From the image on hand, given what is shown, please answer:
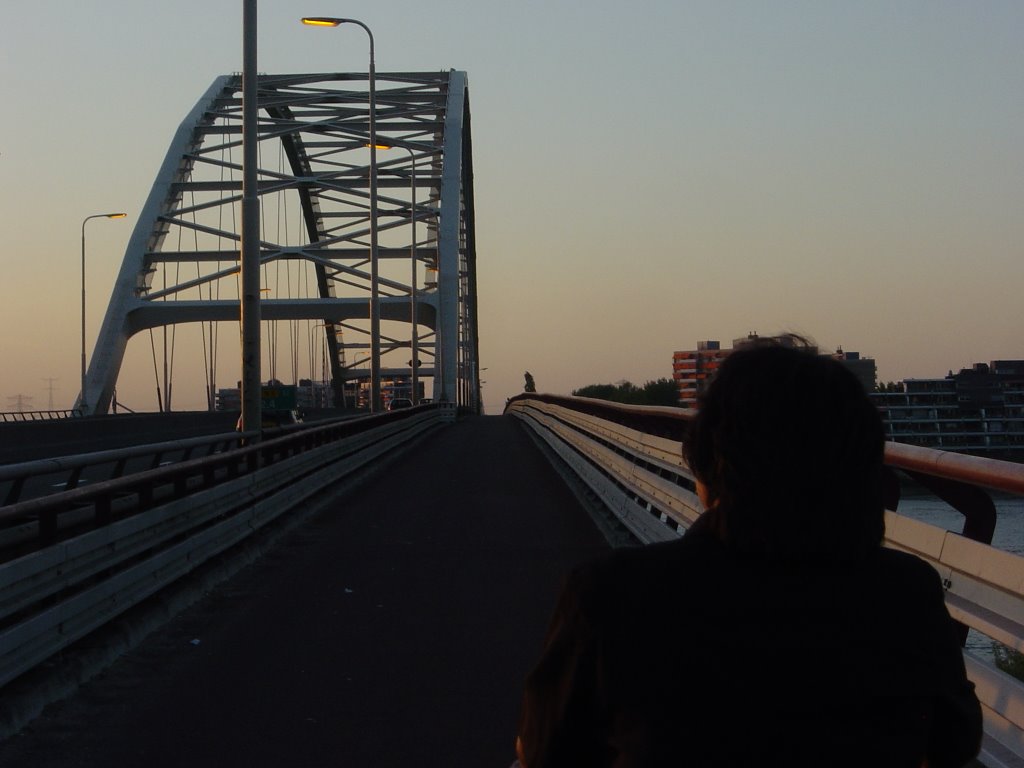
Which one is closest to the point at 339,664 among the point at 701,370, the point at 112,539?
the point at 112,539

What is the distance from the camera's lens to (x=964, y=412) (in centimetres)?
713

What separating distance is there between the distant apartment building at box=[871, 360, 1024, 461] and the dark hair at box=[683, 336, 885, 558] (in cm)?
417

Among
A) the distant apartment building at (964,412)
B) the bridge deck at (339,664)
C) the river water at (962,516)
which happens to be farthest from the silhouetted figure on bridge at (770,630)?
the distant apartment building at (964,412)

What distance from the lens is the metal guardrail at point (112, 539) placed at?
21.9ft

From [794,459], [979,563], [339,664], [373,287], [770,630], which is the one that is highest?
[373,287]

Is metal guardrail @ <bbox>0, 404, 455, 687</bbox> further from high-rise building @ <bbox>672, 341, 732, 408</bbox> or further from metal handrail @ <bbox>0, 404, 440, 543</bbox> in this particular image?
high-rise building @ <bbox>672, 341, 732, 408</bbox>

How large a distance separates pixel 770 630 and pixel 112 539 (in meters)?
6.64

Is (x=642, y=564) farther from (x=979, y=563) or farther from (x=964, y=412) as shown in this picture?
(x=964, y=412)

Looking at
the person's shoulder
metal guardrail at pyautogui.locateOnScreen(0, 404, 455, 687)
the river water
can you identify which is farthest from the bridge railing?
metal guardrail at pyautogui.locateOnScreen(0, 404, 455, 687)

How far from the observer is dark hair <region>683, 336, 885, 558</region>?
2.15m

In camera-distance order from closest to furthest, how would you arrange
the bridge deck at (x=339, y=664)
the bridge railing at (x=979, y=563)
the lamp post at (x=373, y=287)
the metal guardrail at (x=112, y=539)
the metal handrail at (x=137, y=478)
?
the bridge railing at (x=979, y=563) < the bridge deck at (x=339, y=664) < the metal guardrail at (x=112, y=539) < the metal handrail at (x=137, y=478) < the lamp post at (x=373, y=287)

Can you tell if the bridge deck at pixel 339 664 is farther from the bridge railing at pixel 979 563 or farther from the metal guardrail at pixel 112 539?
the bridge railing at pixel 979 563

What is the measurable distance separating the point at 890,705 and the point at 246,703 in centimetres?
512

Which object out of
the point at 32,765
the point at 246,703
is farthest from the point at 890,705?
the point at 246,703
